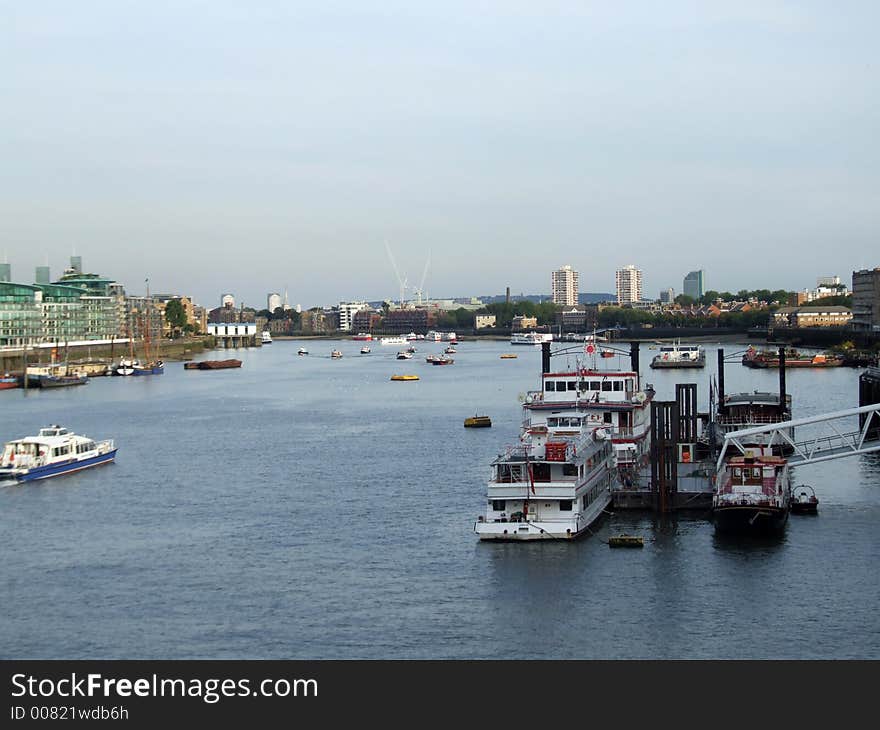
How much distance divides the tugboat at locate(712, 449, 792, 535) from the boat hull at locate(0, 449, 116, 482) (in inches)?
822

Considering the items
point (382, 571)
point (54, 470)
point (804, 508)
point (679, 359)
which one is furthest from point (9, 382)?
point (382, 571)

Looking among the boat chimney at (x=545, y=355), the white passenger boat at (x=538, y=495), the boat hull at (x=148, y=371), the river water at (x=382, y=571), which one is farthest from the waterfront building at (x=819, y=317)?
the white passenger boat at (x=538, y=495)

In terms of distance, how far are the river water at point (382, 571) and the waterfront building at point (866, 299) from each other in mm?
113469

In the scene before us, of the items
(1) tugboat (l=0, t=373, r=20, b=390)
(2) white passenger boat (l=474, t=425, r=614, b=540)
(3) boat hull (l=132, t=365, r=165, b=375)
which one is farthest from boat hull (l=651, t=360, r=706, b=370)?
A: (2) white passenger boat (l=474, t=425, r=614, b=540)

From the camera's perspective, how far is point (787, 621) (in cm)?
2216

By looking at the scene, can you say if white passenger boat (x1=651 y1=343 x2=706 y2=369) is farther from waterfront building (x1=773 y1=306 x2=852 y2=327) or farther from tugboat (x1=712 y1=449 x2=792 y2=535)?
tugboat (x1=712 y1=449 x2=792 y2=535)

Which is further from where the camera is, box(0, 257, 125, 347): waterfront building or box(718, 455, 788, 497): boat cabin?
box(0, 257, 125, 347): waterfront building

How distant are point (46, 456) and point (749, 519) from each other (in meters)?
22.4

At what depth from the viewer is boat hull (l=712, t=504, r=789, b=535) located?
2836 centimetres

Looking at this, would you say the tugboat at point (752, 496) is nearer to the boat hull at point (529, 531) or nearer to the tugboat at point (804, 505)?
the tugboat at point (804, 505)
